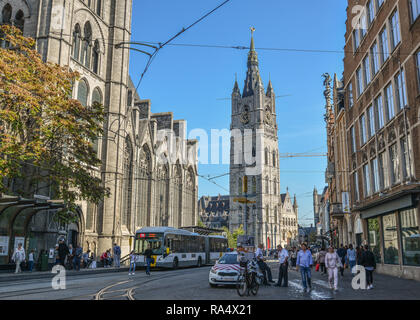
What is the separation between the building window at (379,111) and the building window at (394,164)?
6.05 feet

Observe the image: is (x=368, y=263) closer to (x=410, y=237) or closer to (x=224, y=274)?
(x=224, y=274)

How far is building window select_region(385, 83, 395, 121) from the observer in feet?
61.9

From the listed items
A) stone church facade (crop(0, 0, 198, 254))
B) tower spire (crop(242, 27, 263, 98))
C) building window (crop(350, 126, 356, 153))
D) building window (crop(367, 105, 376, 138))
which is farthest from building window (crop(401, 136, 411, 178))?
tower spire (crop(242, 27, 263, 98))

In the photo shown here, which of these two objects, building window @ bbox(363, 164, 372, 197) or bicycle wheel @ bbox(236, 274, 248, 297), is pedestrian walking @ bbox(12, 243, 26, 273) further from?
building window @ bbox(363, 164, 372, 197)

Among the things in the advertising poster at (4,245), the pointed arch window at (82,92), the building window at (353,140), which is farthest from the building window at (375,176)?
the pointed arch window at (82,92)

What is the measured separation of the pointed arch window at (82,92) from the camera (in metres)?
33.1

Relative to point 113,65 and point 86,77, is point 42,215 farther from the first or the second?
point 113,65

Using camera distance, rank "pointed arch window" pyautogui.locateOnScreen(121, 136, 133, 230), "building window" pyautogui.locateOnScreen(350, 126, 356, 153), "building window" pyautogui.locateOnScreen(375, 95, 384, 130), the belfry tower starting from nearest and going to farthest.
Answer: "building window" pyautogui.locateOnScreen(375, 95, 384, 130) → "building window" pyautogui.locateOnScreen(350, 126, 356, 153) → "pointed arch window" pyautogui.locateOnScreen(121, 136, 133, 230) → the belfry tower

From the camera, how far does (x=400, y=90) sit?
58.4ft

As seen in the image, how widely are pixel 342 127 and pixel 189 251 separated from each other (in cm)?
1482

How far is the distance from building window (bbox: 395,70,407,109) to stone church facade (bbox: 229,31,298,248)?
8436 cm

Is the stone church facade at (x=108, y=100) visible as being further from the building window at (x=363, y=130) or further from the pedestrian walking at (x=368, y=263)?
the pedestrian walking at (x=368, y=263)
